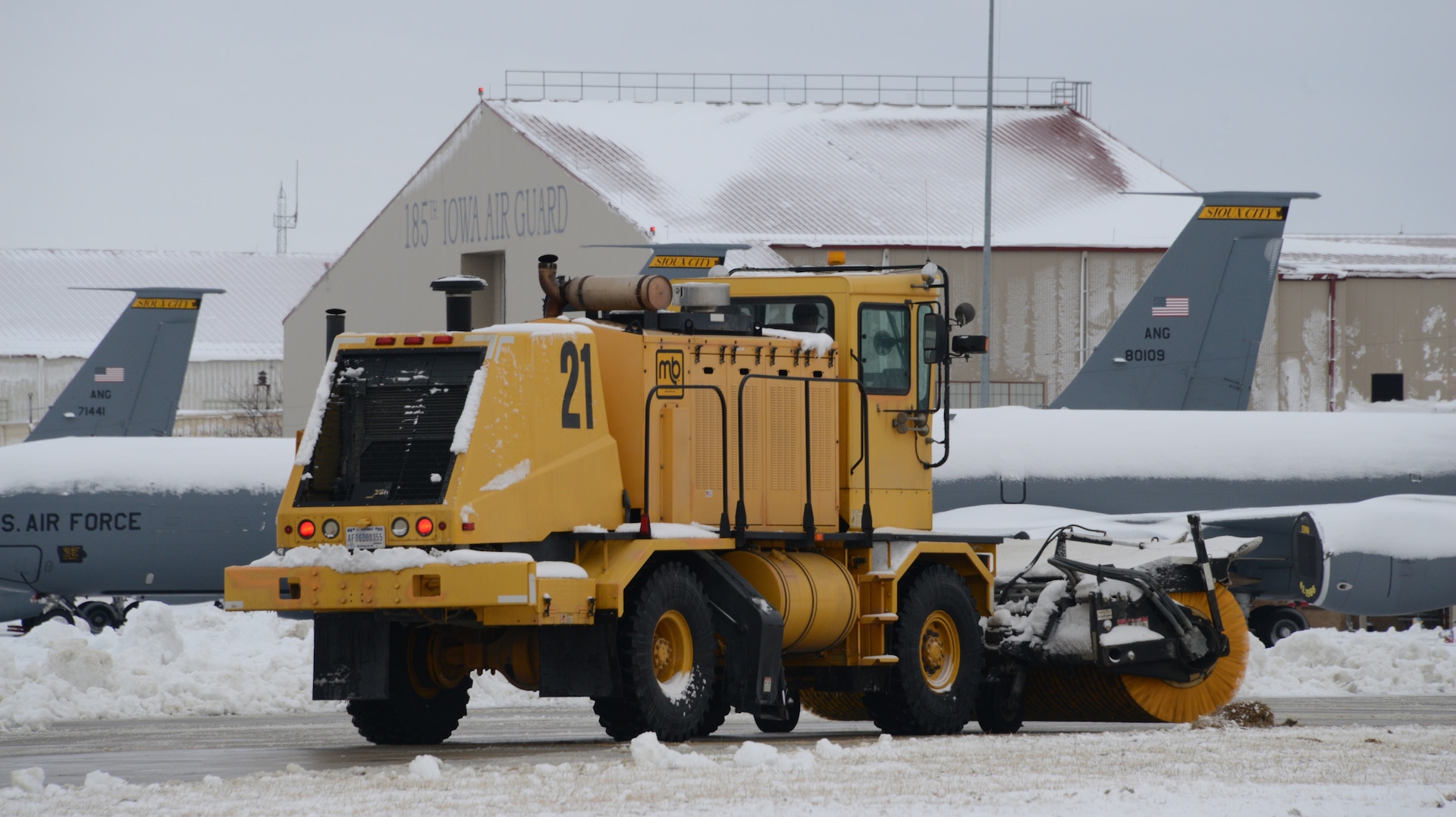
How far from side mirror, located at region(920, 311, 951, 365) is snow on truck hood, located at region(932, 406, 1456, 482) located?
9.67 meters

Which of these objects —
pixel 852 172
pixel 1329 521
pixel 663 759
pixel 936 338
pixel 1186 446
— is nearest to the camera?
pixel 663 759

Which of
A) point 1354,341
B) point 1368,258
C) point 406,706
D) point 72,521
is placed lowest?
point 406,706

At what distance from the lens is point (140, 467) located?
2384 centimetres

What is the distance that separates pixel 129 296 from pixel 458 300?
63.8 metres

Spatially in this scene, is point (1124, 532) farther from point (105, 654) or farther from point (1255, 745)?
point (105, 654)

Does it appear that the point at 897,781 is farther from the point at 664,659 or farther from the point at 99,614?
the point at 99,614

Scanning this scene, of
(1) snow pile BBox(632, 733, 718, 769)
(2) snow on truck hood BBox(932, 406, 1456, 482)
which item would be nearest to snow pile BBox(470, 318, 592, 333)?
(1) snow pile BBox(632, 733, 718, 769)

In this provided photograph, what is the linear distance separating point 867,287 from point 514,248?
3244 cm

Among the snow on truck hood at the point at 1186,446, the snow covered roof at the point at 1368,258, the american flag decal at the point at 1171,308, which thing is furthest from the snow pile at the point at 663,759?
the snow covered roof at the point at 1368,258

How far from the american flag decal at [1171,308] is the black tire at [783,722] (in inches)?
564

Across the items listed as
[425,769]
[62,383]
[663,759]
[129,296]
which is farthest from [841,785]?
[129,296]

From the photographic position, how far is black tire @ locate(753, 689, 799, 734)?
48.2 feet

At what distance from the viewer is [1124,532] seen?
22516 millimetres

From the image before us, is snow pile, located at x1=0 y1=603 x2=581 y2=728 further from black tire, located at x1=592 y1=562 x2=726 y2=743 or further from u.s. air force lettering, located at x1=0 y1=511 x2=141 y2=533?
black tire, located at x1=592 y1=562 x2=726 y2=743
